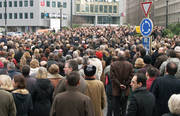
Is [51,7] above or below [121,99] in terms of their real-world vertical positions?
above

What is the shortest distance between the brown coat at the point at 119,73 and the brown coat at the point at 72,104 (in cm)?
318

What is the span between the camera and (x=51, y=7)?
9819 cm

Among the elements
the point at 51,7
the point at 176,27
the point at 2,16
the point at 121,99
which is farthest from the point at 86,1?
the point at 121,99

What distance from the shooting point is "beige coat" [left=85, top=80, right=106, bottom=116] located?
691 centimetres

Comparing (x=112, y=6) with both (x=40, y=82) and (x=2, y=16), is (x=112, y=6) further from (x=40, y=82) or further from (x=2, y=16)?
(x=40, y=82)

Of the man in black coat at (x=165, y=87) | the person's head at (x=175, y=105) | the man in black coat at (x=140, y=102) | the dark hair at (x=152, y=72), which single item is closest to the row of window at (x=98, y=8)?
the dark hair at (x=152, y=72)

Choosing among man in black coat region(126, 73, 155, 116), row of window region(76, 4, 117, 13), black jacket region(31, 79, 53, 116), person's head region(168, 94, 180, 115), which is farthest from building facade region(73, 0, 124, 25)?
person's head region(168, 94, 180, 115)

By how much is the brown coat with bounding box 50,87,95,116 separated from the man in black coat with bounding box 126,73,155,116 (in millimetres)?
749

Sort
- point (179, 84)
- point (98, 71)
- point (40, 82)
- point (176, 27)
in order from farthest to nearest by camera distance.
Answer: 1. point (176, 27)
2. point (98, 71)
3. point (40, 82)
4. point (179, 84)

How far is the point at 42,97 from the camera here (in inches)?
303

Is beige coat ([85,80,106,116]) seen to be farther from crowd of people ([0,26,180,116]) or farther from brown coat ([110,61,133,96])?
brown coat ([110,61,133,96])

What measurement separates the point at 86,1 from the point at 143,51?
99.0 metres

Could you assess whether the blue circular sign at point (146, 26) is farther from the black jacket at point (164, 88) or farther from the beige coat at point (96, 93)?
the beige coat at point (96, 93)

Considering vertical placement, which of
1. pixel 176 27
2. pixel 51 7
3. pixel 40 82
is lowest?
pixel 40 82
